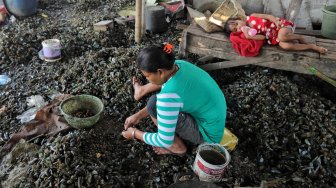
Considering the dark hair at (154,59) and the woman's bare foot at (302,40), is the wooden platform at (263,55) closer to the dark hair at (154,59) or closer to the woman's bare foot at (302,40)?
the woman's bare foot at (302,40)

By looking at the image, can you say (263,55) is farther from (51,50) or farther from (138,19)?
(51,50)

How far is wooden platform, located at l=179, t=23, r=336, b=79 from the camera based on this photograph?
4.33 m

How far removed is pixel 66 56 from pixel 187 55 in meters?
2.01

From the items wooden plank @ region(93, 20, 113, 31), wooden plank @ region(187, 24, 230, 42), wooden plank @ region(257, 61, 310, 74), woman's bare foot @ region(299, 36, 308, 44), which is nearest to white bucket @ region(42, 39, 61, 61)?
wooden plank @ region(93, 20, 113, 31)

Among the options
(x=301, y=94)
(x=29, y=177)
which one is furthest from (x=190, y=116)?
(x=301, y=94)

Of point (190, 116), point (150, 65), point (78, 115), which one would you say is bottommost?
point (78, 115)

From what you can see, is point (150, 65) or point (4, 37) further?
point (4, 37)

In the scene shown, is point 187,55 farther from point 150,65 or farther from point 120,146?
point 150,65

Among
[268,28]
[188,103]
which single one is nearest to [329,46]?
[268,28]

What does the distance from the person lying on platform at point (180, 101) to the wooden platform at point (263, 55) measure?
6.14ft

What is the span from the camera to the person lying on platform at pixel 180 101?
8.23 feet

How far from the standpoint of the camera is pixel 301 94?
4.24 metres

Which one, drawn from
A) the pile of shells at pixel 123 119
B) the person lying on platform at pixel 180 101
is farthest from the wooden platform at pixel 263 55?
the person lying on platform at pixel 180 101

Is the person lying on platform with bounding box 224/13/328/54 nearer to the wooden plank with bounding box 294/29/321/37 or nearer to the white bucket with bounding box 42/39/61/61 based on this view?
the wooden plank with bounding box 294/29/321/37
